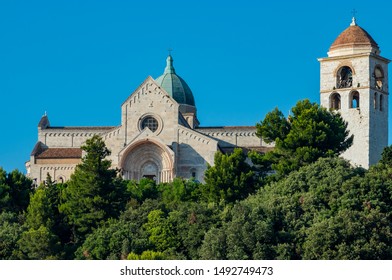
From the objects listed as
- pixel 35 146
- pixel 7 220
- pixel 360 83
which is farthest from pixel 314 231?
pixel 35 146

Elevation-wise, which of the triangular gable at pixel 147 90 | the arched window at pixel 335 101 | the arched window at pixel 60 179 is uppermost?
the triangular gable at pixel 147 90

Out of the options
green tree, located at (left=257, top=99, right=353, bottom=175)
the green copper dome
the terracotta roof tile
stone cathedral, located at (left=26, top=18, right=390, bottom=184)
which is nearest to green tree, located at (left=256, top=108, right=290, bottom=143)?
green tree, located at (left=257, top=99, right=353, bottom=175)

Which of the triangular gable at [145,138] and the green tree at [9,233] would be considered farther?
the triangular gable at [145,138]

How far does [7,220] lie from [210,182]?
9.98 m

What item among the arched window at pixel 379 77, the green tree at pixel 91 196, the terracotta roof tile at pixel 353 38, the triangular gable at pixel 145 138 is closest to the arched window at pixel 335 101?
the arched window at pixel 379 77

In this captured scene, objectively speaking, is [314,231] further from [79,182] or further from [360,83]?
[360,83]

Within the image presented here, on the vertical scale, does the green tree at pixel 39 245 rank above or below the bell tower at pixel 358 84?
below

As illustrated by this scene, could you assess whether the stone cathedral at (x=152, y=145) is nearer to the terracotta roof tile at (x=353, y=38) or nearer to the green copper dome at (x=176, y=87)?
the green copper dome at (x=176, y=87)

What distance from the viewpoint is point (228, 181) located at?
233 ft

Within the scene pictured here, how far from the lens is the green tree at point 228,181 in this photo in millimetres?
70500

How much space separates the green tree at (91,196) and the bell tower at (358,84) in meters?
16.7

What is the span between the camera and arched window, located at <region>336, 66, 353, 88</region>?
84.2 meters

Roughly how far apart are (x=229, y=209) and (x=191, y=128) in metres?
23.6

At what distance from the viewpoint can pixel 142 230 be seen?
64938mm
